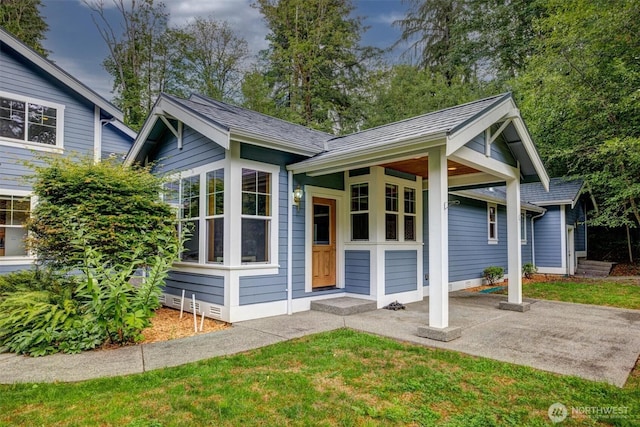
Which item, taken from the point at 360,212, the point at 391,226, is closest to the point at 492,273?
the point at 391,226

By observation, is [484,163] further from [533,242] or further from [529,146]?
[533,242]

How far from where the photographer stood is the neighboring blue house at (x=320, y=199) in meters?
5.32

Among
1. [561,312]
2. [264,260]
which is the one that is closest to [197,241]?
[264,260]

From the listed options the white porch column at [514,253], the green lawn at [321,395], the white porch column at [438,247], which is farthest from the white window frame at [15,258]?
the white porch column at [514,253]

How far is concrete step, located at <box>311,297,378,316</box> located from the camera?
6.38 m

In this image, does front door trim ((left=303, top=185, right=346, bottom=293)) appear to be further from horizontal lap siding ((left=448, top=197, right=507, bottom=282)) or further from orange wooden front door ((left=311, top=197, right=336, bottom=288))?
horizontal lap siding ((left=448, top=197, right=507, bottom=282))

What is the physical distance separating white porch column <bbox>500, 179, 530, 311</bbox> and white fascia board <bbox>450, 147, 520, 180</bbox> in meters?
0.24

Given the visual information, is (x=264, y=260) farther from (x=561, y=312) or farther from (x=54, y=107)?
(x=54, y=107)

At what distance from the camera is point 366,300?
700 cm

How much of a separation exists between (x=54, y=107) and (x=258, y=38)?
12152 millimetres

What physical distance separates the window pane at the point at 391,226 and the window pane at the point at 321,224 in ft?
3.88

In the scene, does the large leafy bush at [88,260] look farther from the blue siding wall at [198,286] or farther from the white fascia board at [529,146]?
the white fascia board at [529,146]

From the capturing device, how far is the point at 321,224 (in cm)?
741

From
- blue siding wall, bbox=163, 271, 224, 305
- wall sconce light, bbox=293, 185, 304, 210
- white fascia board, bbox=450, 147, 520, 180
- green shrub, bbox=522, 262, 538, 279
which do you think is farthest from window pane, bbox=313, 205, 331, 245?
green shrub, bbox=522, 262, 538, 279
